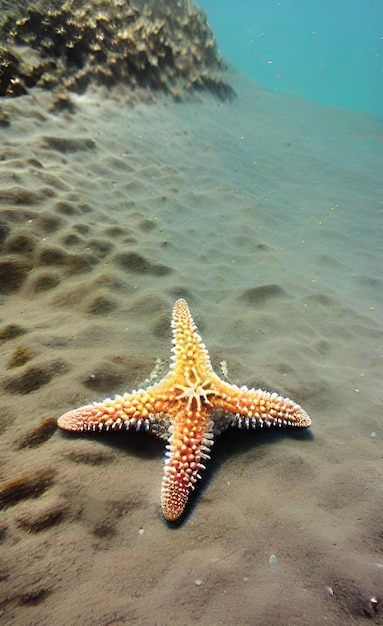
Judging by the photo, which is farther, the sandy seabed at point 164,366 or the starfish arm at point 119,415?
the starfish arm at point 119,415

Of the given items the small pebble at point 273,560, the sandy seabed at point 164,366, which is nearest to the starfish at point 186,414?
the sandy seabed at point 164,366

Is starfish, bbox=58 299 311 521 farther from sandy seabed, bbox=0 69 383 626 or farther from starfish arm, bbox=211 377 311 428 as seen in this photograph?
sandy seabed, bbox=0 69 383 626

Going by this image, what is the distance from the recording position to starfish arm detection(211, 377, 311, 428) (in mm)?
2615

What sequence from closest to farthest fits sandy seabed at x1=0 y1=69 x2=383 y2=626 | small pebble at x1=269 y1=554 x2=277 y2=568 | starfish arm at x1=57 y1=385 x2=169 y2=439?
sandy seabed at x1=0 y1=69 x2=383 y2=626 < small pebble at x1=269 y1=554 x2=277 y2=568 < starfish arm at x1=57 y1=385 x2=169 y2=439

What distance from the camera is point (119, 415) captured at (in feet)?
8.05

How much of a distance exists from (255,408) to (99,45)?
851cm

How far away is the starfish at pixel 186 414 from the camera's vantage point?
7.63ft

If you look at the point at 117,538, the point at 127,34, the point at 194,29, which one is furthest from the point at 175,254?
the point at 194,29

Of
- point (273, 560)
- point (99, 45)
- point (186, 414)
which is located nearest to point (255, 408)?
point (186, 414)

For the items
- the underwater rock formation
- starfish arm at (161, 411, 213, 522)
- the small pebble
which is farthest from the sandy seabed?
the underwater rock formation

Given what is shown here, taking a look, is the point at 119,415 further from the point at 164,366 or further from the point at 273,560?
the point at 273,560

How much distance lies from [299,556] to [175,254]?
3.69 m

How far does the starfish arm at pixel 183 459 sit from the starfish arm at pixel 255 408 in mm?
186

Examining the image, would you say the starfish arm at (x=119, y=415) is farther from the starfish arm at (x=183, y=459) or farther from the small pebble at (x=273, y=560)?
the small pebble at (x=273, y=560)
